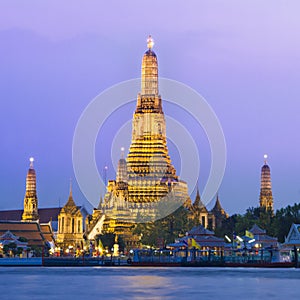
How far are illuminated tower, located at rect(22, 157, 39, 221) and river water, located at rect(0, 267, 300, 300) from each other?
92229 mm

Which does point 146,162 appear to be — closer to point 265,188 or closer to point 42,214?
→ point 265,188

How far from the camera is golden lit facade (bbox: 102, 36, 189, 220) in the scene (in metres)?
150

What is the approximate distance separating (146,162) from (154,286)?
86907mm

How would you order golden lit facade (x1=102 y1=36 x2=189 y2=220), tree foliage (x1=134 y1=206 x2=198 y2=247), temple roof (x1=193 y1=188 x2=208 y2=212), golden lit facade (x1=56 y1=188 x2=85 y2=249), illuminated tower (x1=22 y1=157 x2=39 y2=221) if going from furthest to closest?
illuminated tower (x1=22 y1=157 x2=39 y2=221) → golden lit facade (x1=56 y1=188 x2=85 y2=249) → temple roof (x1=193 y1=188 x2=208 y2=212) → golden lit facade (x1=102 y1=36 x2=189 y2=220) → tree foliage (x1=134 y1=206 x2=198 y2=247)

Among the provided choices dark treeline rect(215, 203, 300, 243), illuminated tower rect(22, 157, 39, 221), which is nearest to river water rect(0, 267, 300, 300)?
dark treeline rect(215, 203, 300, 243)

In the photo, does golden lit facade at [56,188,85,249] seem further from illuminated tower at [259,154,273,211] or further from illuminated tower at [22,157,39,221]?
illuminated tower at [259,154,273,211]

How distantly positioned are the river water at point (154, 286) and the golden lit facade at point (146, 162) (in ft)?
223

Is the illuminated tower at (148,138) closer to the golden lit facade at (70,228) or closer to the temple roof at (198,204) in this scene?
the temple roof at (198,204)

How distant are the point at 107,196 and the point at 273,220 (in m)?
41.9

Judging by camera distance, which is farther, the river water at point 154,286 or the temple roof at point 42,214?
the temple roof at point 42,214

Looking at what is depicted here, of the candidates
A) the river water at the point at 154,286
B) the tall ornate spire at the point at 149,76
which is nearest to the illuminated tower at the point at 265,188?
the tall ornate spire at the point at 149,76

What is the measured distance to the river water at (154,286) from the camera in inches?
2338

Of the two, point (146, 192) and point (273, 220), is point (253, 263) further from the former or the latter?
point (146, 192)

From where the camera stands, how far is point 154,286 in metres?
66.1
